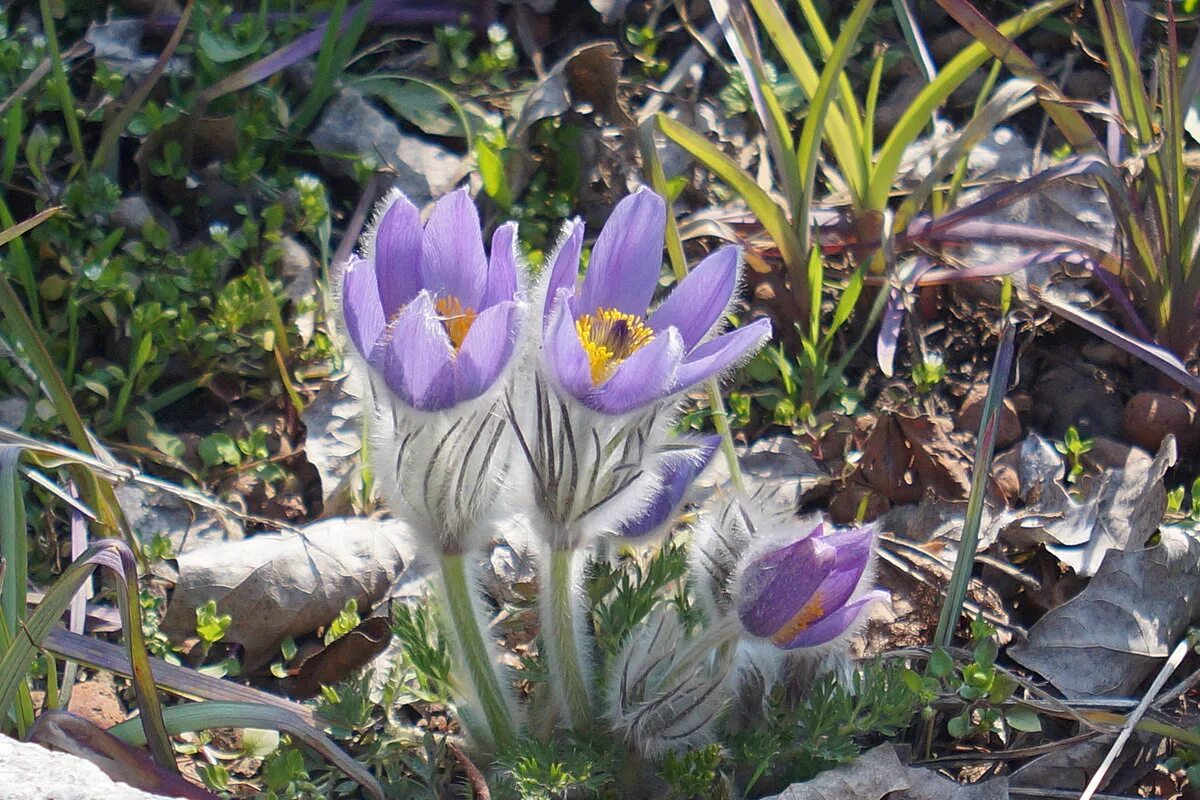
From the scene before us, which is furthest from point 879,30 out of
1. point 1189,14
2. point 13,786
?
point 13,786

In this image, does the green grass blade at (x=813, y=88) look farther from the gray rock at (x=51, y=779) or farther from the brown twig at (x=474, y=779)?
the gray rock at (x=51, y=779)

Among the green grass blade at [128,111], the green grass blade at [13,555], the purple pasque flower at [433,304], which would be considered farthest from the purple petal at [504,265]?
the green grass blade at [128,111]

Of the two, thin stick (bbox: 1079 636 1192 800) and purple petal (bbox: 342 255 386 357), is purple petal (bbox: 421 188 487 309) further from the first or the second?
thin stick (bbox: 1079 636 1192 800)

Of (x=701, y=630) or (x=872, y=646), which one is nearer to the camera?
(x=701, y=630)

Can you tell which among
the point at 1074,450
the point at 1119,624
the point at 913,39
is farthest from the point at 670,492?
the point at 913,39

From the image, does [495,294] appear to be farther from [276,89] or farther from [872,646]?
[276,89]

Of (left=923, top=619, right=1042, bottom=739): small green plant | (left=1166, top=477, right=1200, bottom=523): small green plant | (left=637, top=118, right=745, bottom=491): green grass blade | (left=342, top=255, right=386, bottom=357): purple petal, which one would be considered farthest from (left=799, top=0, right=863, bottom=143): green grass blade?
(left=342, top=255, right=386, bottom=357): purple petal

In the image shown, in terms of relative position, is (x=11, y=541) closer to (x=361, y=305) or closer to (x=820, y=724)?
(x=361, y=305)
